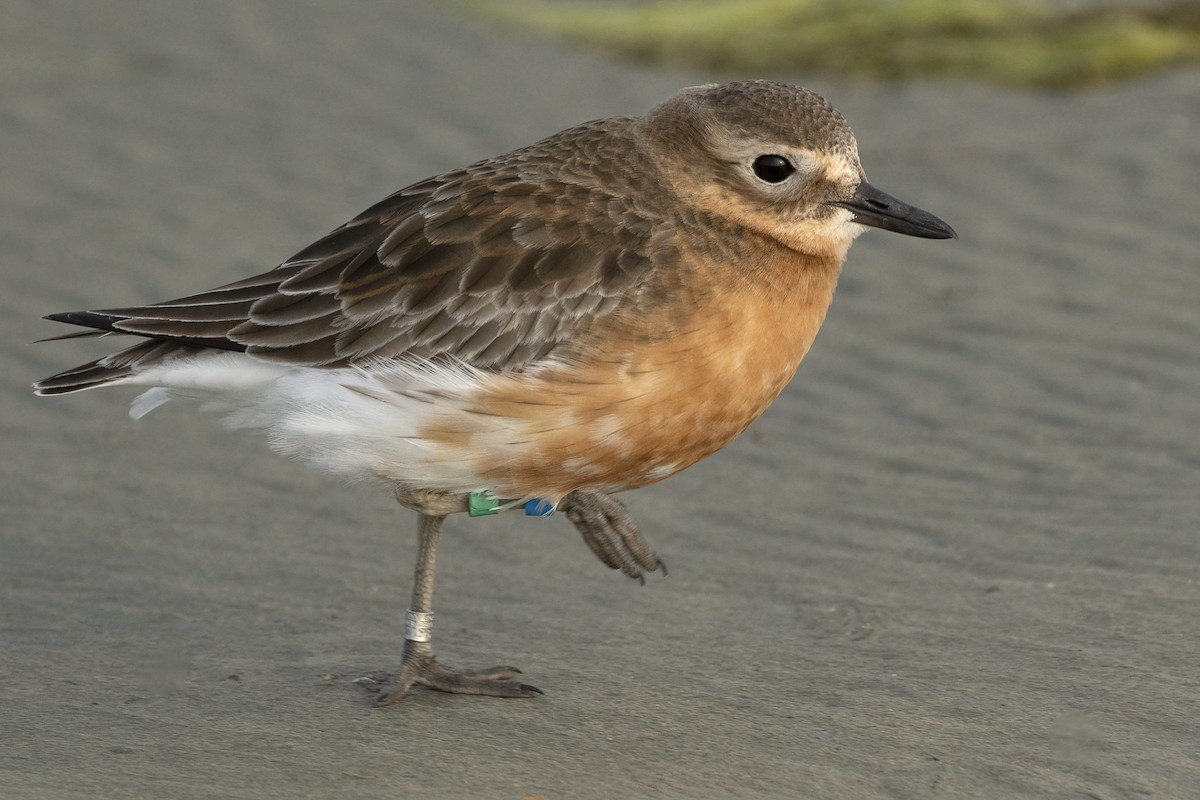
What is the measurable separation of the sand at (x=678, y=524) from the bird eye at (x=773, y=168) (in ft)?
6.57

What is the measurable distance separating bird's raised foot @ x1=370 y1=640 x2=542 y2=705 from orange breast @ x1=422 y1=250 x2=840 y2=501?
0.76m

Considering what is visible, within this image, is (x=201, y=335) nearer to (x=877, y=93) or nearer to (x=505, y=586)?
(x=505, y=586)

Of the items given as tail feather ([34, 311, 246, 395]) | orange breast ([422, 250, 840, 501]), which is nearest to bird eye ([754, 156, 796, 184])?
orange breast ([422, 250, 840, 501])

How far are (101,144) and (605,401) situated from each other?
8.91m

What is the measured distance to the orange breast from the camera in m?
6.55

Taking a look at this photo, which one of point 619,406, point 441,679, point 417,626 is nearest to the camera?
point 619,406

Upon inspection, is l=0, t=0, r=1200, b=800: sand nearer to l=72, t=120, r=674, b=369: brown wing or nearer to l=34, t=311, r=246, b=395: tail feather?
l=34, t=311, r=246, b=395: tail feather

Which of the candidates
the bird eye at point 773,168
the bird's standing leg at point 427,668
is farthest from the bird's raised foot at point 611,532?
the bird eye at point 773,168

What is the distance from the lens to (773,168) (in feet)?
23.3

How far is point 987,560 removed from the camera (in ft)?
27.1

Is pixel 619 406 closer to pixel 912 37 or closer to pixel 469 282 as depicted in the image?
pixel 469 282

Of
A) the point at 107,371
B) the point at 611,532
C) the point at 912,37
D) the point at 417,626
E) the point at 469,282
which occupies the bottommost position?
the point at 417,626

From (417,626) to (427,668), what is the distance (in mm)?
193

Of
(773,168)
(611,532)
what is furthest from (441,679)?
(773,168)
